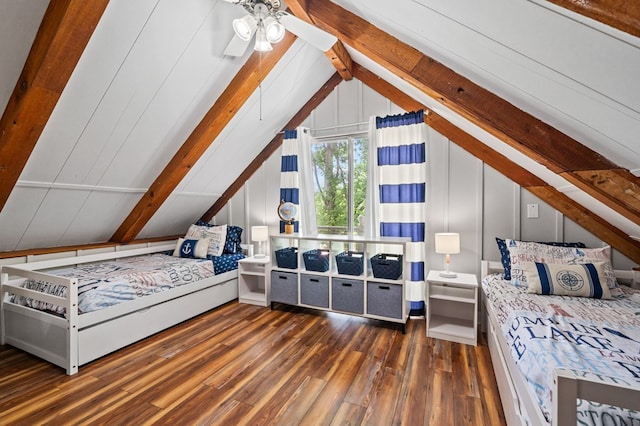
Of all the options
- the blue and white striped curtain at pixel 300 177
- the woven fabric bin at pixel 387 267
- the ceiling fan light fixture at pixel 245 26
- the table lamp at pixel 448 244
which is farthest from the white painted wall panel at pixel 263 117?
the table lamp at pixel 448 244

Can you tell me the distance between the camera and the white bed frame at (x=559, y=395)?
747 mm

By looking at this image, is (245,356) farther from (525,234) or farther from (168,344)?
(525,234)

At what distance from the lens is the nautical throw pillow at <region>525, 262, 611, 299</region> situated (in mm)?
1961

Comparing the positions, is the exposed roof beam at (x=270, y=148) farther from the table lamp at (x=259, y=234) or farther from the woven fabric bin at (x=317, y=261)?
the woven fabric bin at (x=317, y=261)

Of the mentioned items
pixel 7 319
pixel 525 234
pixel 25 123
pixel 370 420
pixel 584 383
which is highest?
pixel 25 123

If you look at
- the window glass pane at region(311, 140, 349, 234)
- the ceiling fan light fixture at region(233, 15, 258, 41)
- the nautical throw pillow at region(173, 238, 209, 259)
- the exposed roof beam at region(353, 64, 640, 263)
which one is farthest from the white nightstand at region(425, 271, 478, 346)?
the nautical throw pillow at region(173, 238, 209, 259)

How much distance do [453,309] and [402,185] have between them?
4.60ft

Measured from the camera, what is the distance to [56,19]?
1539mm

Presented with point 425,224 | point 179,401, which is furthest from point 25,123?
point 425,224

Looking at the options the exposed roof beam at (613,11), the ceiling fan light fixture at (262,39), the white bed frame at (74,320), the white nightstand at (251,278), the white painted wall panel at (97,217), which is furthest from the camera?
the white nightstand at (251,278)

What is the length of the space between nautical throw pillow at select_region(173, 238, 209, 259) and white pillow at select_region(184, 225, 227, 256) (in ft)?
0.25

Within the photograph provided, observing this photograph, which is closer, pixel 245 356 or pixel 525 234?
pixel 245 356

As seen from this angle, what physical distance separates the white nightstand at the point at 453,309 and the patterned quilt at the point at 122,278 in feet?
8.19

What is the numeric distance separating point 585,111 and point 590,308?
1338 millimetres
